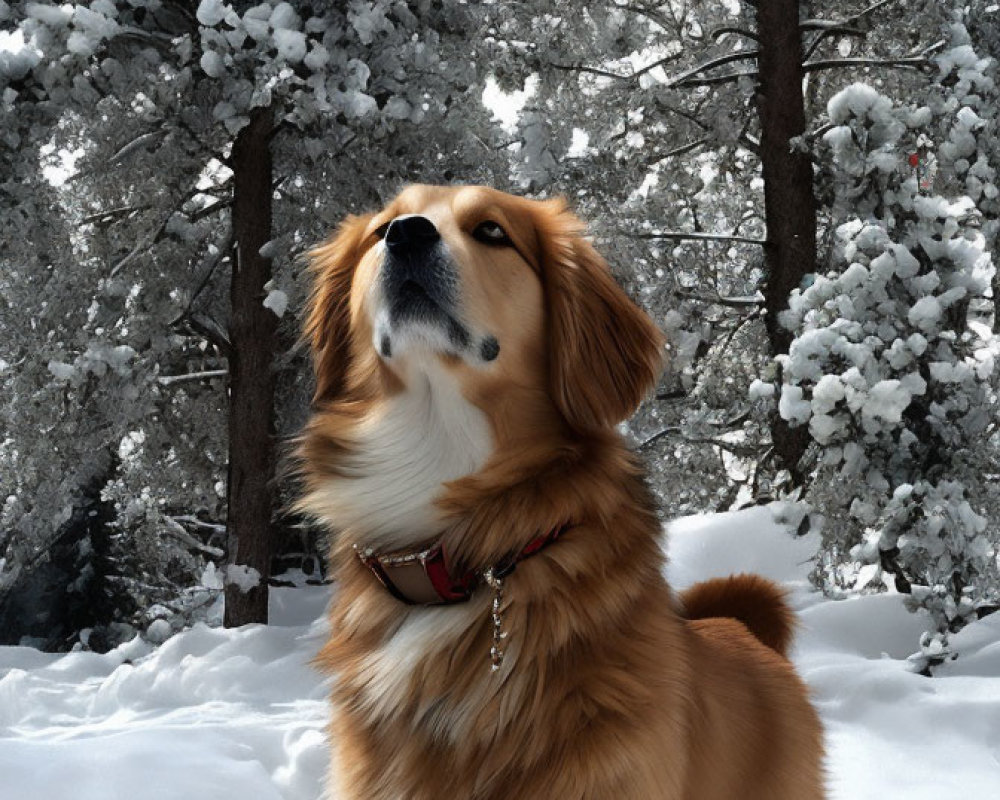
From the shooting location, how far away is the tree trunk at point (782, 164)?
10.0 m

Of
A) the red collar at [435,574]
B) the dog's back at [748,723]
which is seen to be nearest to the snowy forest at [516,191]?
the dog's back at [748,723]

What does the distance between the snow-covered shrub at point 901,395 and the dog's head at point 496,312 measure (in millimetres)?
4184

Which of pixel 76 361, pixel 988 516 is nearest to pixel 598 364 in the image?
pixel 988 516

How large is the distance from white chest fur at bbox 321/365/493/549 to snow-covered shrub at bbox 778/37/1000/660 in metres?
4.48

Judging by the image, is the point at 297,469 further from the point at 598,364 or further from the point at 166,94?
the point at 166,94

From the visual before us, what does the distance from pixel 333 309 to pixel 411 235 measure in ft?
2.15

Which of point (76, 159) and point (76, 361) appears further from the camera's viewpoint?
point (76, 159)

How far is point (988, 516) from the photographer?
24.2 ft

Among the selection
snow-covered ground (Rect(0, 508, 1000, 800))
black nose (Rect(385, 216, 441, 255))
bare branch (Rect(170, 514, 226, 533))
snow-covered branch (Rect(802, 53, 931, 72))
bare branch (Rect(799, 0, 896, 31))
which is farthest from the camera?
bare branch (Rect(170, 514, 226, 533))

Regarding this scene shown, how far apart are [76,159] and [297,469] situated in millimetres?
8524

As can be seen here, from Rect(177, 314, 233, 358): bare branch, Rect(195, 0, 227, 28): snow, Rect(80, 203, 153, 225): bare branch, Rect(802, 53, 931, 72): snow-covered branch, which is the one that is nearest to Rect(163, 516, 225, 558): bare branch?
Rect(177, 314, 233, 358): bare branch

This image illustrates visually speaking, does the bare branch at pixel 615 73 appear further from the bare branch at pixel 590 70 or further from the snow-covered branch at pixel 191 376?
the snow-covered branch at pixel 191 376

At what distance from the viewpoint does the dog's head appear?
280 cm

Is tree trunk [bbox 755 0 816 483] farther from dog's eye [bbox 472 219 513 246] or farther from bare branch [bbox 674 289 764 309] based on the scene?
dog's eye [bbox 472 219 513 246]
